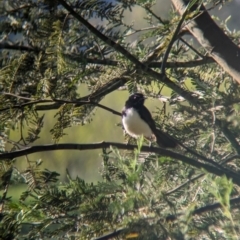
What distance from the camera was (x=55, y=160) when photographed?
536 centimetres

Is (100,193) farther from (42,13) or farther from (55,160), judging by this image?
(55,160)

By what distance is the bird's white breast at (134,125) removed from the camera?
10.7 feet

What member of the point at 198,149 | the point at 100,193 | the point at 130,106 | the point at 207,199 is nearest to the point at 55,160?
the point at 130,106

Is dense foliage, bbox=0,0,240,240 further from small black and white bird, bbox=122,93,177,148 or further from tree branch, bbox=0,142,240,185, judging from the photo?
small black and white bird, bbox=122,93,177,148

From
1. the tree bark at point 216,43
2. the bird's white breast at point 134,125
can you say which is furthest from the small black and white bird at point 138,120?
the tree bark at point 216,43

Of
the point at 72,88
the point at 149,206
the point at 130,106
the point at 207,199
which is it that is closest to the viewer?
the point at 149,206

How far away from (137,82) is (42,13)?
29.5 inches

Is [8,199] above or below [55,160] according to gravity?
below

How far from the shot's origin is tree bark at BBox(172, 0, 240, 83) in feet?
7.96

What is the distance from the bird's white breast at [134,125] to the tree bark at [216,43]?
2.79ft

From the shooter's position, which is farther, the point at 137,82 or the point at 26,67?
the point at 137,82

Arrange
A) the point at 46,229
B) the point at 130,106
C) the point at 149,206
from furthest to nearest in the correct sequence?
the point at 130,106
the point at 46,229
the point at 149,206

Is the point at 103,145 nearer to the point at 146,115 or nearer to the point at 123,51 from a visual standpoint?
the point at 123,51

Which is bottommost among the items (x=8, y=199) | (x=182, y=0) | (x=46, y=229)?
(x=46, y=229)
